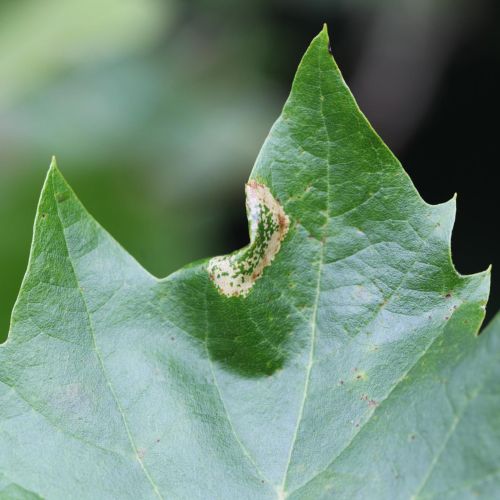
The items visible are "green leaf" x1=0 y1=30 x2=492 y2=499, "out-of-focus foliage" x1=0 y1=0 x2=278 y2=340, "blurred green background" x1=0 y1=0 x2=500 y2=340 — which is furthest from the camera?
"blurred green background" x1=0 y1=0 x2=500 y2=340

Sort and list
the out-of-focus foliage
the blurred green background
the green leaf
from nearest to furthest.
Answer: the green leaf
the out-of-focus foliage
the blurred green background

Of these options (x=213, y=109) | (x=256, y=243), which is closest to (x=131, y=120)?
(x=213, y=109)

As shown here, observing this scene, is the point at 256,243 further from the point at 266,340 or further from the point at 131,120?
the point at 131,120

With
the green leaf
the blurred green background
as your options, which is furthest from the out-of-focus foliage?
the green leaf

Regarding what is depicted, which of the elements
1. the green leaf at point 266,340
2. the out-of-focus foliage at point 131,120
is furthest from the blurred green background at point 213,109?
the green leaf at point 266,340

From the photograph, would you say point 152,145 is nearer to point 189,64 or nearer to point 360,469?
point 189,64

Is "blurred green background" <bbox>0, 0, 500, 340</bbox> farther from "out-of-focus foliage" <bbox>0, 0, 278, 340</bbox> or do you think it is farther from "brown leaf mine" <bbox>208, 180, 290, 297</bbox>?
"brown leaf mine" <bbox>208, 180, 290, 297</bbox>

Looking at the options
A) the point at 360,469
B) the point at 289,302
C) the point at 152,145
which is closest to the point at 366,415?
the point at 360,469

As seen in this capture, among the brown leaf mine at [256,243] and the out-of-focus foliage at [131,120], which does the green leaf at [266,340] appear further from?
the out-of-focus foliage at [131,120]
